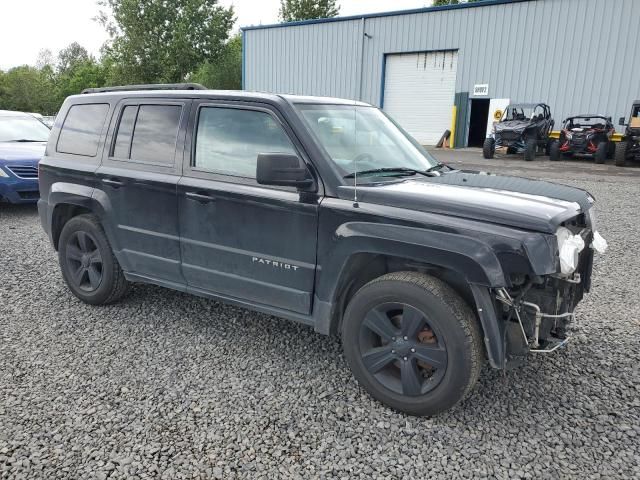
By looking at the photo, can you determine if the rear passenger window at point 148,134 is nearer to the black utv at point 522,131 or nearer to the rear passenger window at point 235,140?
the rear passenger window at point 235,140

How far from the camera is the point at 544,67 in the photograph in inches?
831

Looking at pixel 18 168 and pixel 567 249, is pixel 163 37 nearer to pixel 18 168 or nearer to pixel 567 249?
pixel 18 168

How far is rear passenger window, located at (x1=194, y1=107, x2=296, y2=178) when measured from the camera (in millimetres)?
3307

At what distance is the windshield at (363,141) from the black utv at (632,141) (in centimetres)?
1522

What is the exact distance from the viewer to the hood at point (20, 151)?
27.0ft

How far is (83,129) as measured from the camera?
4.30 metres

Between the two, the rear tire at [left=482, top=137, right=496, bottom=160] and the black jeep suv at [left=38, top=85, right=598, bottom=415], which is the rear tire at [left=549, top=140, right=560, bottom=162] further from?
the black jeep suv at [left=38, top=85, right=598, bottom=415]

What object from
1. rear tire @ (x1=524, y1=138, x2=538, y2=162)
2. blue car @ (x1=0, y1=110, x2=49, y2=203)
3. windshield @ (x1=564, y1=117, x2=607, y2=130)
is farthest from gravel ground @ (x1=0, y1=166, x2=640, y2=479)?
windshield @ (x1=564, y1=117, x2=607, y2=130)

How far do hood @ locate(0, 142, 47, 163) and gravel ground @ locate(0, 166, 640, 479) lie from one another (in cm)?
484

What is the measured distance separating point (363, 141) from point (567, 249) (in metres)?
1.53

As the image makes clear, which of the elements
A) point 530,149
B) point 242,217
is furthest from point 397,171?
point 530,149

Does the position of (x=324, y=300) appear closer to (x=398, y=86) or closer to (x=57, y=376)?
(x=57, y=376)

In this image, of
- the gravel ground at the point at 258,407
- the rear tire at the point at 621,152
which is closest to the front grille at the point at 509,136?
the rear tire at the point at 621,152


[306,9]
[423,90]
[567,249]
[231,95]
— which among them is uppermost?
[306,9]
